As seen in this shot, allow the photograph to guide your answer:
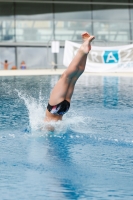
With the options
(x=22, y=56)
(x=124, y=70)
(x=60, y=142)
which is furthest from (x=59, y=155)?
(x=22, y=56)

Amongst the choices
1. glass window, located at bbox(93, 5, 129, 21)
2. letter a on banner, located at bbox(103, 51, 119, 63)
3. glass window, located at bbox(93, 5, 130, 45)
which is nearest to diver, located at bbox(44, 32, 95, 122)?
letter a on banner, located at bbox(103, 51, 119, 63)

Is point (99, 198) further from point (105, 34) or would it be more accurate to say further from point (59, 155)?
point (105, 34)

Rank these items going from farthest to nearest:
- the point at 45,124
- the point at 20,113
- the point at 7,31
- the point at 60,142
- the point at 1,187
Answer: the point at 7,31
the point at 20,113
the point at 45,124
the point at 60,142
the point at 1,187

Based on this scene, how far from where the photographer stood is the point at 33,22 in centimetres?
2795

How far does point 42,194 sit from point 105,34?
1026 inches

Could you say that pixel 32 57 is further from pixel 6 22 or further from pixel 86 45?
pixel 86 45

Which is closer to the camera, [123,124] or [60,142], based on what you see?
[60,142]

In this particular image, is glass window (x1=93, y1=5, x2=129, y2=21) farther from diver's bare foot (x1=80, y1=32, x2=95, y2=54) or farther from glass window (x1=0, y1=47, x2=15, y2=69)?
diver's bare foot (x1=80, y1=32, x2=95, y2=54)

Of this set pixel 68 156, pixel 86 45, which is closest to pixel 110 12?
pixel 86 45

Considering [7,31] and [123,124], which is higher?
[7,31]

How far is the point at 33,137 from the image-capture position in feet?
17.6

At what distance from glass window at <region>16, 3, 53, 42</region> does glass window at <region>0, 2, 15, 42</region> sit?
15.3 inches

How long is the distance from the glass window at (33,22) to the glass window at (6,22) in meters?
0.39

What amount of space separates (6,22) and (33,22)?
5.74 ft
